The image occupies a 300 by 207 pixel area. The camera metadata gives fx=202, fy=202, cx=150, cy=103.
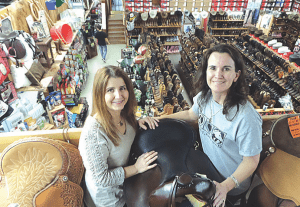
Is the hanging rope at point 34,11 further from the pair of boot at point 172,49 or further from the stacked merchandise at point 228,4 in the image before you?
the stacked merchandise at point 228,4

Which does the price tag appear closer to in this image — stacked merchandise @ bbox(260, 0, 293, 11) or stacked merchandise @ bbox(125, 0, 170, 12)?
stacked merchandise @ bbox(125, 0, 170, 12)

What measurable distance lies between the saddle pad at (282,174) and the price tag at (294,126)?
0.15 meters

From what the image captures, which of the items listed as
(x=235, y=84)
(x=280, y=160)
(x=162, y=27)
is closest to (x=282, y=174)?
(x=280, y=160)

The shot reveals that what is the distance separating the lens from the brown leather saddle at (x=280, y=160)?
4.04 feet

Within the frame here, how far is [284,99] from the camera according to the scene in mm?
3350

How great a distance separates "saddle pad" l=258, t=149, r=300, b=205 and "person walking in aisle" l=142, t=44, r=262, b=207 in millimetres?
138

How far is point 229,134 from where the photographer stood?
1200mm

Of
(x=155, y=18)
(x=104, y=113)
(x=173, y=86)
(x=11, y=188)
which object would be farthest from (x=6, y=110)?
(x=155, y=18)

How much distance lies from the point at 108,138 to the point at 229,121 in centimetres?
71

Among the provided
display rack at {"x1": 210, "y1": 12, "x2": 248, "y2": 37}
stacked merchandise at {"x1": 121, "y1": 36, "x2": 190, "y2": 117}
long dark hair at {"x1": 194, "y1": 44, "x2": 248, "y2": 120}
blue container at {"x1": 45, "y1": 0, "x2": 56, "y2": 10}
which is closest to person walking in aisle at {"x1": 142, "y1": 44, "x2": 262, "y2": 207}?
long dark hair at {"x1": 194, "y1": 44, "x2": 248, "y2": 120}

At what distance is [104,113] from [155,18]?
7.58 m

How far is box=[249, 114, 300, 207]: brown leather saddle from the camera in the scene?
1.23 m

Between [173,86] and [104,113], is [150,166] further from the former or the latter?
[173,86]

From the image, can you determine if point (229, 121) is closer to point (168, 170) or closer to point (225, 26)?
point (168, 170)
